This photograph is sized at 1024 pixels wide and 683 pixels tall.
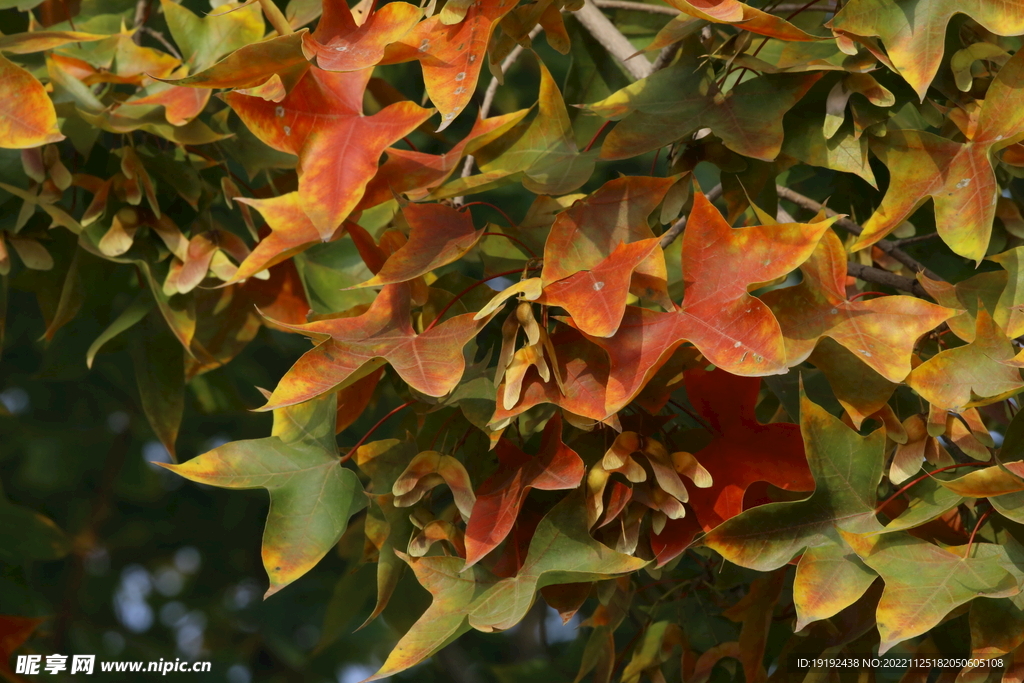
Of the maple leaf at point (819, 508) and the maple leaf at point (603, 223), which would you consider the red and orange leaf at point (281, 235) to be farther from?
the maple leaf at point (819, 508)

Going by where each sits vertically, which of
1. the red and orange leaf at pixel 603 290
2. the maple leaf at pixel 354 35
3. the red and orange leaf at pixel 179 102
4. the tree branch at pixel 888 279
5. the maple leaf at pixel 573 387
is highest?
the maple leaf at pixel 354 35

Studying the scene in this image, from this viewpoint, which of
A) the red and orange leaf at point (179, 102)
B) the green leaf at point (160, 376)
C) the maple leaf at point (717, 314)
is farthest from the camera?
the green leaf at point (160, 376)

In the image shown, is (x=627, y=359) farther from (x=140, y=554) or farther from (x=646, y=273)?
(x=140, y=554)

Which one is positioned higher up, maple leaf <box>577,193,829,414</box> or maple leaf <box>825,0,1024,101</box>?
maple leaf <box>825,0,1024,101</box>

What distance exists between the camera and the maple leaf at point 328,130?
2.14ft

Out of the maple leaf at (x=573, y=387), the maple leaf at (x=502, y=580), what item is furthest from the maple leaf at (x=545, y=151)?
the maple leaf at (x=502, y=580)

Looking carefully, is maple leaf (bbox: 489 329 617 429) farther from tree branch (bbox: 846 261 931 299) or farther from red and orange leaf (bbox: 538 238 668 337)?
tree branch (bbox: 846 261 931 299)

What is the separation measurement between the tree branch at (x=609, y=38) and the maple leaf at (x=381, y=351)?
0.37 meters

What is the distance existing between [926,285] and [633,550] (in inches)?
12.0

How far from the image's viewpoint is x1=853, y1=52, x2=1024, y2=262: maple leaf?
2.02 feet

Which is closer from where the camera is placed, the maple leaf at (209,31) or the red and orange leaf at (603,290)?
the red and orange leaf at (603,290)

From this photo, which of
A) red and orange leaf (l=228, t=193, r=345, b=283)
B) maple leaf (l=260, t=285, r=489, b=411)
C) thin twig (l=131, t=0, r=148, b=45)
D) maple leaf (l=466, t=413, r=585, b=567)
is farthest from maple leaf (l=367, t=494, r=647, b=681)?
thin twig (l=131, t=0, r=148, b=45)

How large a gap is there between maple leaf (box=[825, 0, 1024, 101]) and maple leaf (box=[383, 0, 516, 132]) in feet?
0.83

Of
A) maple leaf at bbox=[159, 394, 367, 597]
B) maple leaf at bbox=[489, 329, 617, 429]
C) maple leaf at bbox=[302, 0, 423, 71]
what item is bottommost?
maple leaf at bbox=[159, 394, 367, 597]
